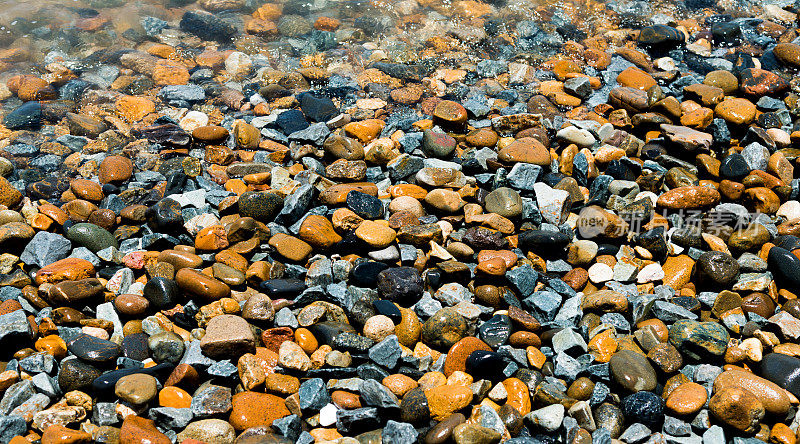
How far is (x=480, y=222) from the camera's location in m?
4.75

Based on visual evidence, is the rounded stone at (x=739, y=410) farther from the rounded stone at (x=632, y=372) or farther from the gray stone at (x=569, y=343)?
the gray stone at (x=569, y=343)

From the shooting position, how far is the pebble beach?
347 cm

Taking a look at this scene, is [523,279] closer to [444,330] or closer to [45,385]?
[444,330]

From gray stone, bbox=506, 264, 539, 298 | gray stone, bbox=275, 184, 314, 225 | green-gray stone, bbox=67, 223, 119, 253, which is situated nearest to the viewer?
gray stone, bbox=506, 264, 539, 298

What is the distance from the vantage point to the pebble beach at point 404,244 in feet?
11.4

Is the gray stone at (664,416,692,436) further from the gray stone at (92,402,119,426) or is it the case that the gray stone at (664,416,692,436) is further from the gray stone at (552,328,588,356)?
the gray stone at (92,402,119,426)

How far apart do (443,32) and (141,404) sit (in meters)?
6.83

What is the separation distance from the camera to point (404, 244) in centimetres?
461

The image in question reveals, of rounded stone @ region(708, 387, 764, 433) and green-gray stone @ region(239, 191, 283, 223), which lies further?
green-gray stone @ region(239, 191, 283, 223)

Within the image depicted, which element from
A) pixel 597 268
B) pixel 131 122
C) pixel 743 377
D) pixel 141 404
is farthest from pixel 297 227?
pixel 743 377

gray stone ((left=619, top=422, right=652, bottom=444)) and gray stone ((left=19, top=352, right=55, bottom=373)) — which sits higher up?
gray stone ((left=19, top=352, right=55, bottom=373))

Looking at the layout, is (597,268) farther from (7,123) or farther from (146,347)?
(7,123)

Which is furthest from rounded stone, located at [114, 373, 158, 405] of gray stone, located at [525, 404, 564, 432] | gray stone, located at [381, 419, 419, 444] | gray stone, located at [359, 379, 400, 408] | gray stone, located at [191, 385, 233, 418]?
gray stone, located at [525, 404, 564, 432]

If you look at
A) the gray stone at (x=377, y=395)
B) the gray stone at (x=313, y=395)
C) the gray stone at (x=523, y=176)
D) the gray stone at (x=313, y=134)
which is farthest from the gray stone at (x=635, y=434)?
the gray stone at (x=313, y=134)
